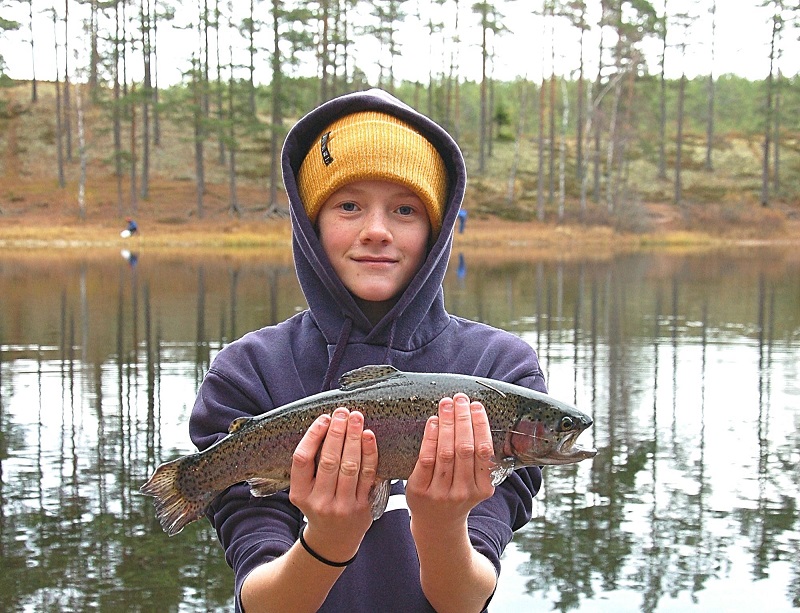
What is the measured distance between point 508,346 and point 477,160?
71554 millimetres

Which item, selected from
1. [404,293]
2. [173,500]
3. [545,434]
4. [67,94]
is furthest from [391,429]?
[67,94]

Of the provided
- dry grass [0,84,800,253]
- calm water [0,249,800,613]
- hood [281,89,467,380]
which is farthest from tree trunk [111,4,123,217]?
hood [281,89,467,380]

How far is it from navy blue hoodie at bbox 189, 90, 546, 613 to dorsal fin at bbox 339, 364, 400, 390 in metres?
0.36

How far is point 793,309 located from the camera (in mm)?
22750

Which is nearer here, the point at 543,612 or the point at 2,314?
the point at 543,612

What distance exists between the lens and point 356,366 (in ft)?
10.2

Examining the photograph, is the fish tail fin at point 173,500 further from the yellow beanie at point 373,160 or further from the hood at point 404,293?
the yellow beanie at point 373,160

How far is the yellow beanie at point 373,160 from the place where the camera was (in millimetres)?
3045

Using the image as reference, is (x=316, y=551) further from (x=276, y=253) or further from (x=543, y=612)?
(x=276, y=253)

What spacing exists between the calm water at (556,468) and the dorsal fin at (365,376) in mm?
4194

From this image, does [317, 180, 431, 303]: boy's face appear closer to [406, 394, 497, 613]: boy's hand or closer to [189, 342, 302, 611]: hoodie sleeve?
[189, 342, 302, 611]: hoodie sleeve

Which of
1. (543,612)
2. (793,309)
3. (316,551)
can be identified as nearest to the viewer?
(316,551)

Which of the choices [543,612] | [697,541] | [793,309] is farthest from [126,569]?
[793,309]

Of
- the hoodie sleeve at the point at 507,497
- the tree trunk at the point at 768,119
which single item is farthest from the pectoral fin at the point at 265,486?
the tree trunk at the point at 768,119
